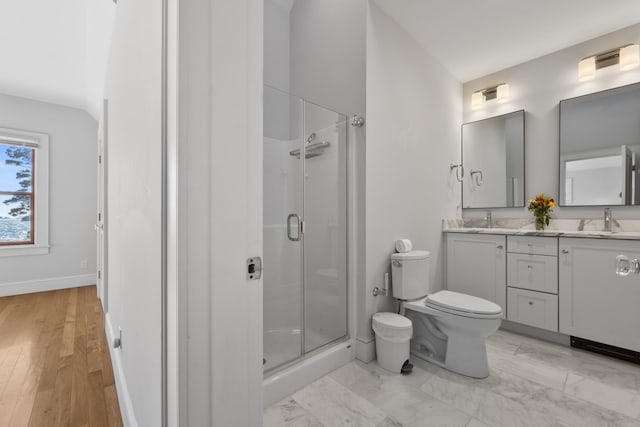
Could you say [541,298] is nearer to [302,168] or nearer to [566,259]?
[566,259]

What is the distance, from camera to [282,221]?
1.92 meters

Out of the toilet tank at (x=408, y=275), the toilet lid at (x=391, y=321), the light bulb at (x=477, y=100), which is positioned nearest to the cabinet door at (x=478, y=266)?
the toilet tank at (x=408, y=275)

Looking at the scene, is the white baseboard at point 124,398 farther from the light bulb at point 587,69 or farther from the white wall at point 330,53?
the light bulb at point 587,69

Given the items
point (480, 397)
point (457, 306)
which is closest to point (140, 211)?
point (457, 306)

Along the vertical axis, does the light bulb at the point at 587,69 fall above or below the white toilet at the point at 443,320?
above

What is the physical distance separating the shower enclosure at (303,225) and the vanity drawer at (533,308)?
149 centimetres

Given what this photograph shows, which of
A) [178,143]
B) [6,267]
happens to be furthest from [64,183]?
[178,143]

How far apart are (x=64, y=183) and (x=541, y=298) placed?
18.6ft

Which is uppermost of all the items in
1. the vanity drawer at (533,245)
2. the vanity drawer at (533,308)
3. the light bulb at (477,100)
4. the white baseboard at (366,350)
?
the light bulb at (477,100)

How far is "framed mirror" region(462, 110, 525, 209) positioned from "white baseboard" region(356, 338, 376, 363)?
6.28 feet

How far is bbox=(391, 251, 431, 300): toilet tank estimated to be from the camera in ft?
6.82

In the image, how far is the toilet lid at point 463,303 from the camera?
177 centimetres

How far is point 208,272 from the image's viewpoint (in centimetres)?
64

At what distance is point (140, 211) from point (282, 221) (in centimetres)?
93
